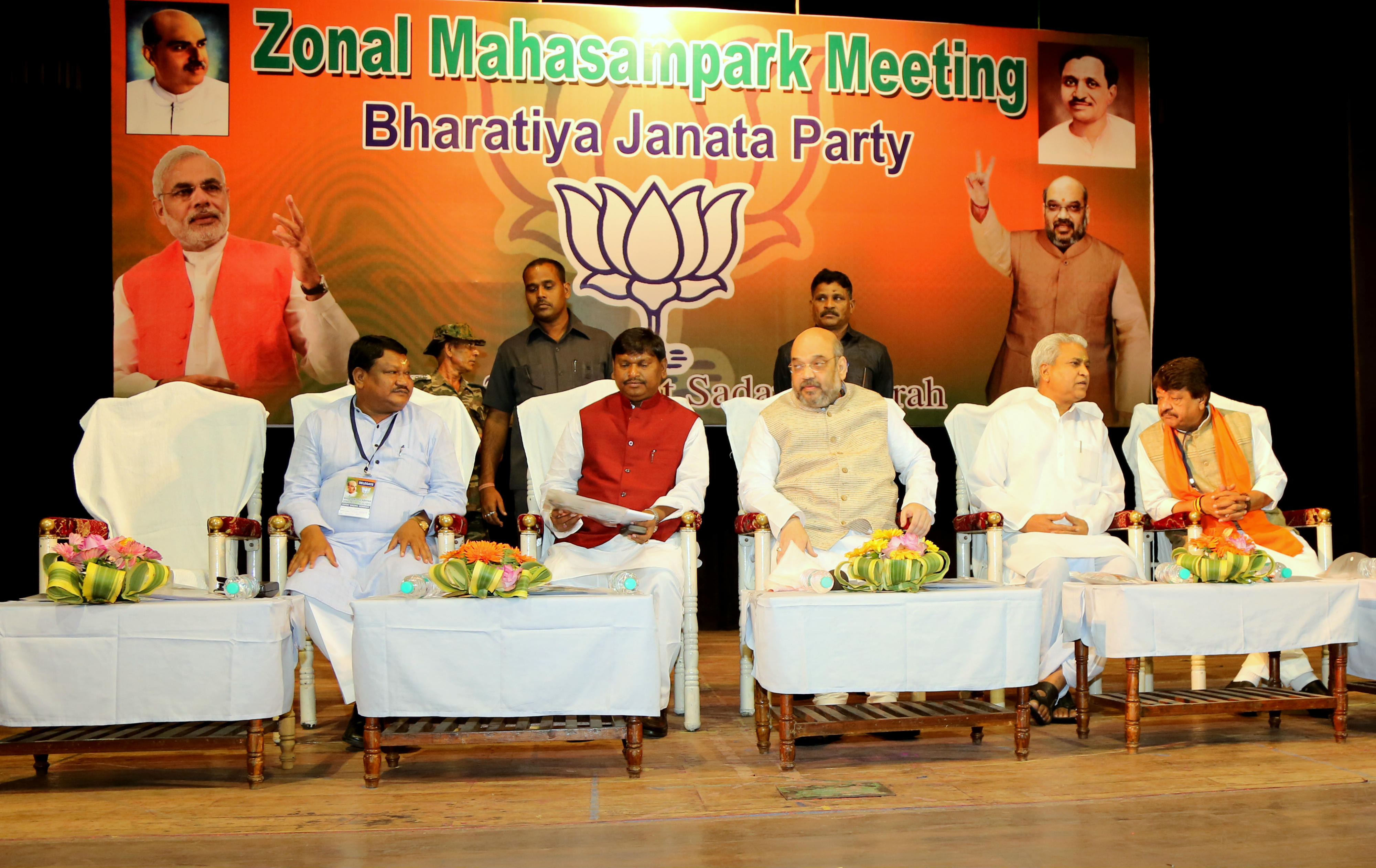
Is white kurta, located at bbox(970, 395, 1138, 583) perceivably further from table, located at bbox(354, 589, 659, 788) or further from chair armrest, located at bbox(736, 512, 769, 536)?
table, located at bbox(354, 589, 659, 788)

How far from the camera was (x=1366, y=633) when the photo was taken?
3383mm

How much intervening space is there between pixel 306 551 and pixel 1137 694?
241 cm

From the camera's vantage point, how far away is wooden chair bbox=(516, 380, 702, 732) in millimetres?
3471

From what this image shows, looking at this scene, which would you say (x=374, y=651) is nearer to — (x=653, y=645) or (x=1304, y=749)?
(x=653, y=645)

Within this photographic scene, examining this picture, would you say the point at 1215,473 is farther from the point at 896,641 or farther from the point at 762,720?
the point at 762,720

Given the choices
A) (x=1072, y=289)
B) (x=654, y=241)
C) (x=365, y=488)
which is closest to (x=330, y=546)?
(x=365, y=488)

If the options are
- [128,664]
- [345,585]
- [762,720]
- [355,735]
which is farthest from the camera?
[345,585]

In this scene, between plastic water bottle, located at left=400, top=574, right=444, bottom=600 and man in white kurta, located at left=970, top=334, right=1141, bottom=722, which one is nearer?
plastic water bottle, located at left=400, top=574, right=444, bottom=600

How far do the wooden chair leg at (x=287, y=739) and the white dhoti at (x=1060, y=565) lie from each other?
2160 mm

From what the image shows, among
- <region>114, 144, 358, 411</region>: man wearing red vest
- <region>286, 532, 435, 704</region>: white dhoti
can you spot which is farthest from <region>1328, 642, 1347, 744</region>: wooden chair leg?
<region>114, 144, 358, 411</region>: man wearing red vest

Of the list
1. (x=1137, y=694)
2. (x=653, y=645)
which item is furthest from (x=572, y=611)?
(x=1137, y=694)

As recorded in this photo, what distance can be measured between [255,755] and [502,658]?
2.12 feet

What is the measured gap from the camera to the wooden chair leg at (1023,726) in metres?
2.95

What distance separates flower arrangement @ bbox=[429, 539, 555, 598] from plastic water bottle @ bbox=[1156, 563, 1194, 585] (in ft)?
5.98
